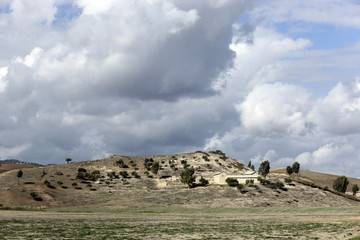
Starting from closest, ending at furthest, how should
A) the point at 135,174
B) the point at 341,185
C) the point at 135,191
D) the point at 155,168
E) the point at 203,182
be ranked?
the point at 135,191
the point at 203,182
the point at 135,174
the point at 155,168
the point at 341,185

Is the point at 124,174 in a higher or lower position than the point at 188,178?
higher

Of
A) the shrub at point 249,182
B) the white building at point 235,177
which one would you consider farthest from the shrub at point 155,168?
the shrub at point 249,182

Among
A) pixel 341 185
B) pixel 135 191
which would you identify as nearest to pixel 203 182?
pixel 135 191

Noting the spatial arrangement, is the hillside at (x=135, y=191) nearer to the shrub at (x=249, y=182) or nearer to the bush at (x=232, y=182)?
the shrub at (x=249, y=182)

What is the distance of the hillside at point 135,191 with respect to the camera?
13500 cm

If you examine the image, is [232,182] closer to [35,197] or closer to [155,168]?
[155,168]

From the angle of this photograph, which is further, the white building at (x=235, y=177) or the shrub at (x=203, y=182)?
the white building at (x=235, y=177)

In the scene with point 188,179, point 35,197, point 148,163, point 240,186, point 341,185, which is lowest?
point 35,197

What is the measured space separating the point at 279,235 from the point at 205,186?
341ft

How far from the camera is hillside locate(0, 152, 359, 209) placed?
135 metres

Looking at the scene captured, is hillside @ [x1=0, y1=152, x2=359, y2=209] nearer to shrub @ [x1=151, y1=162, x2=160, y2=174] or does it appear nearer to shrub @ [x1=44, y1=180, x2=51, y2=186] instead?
shrub @ [x1=44, y1=180, x2=51, y2=186]

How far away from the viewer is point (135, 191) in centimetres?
15250

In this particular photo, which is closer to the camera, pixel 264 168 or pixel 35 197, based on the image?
pixel 35 197

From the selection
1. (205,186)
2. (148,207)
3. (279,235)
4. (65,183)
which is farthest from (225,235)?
(65,183)
